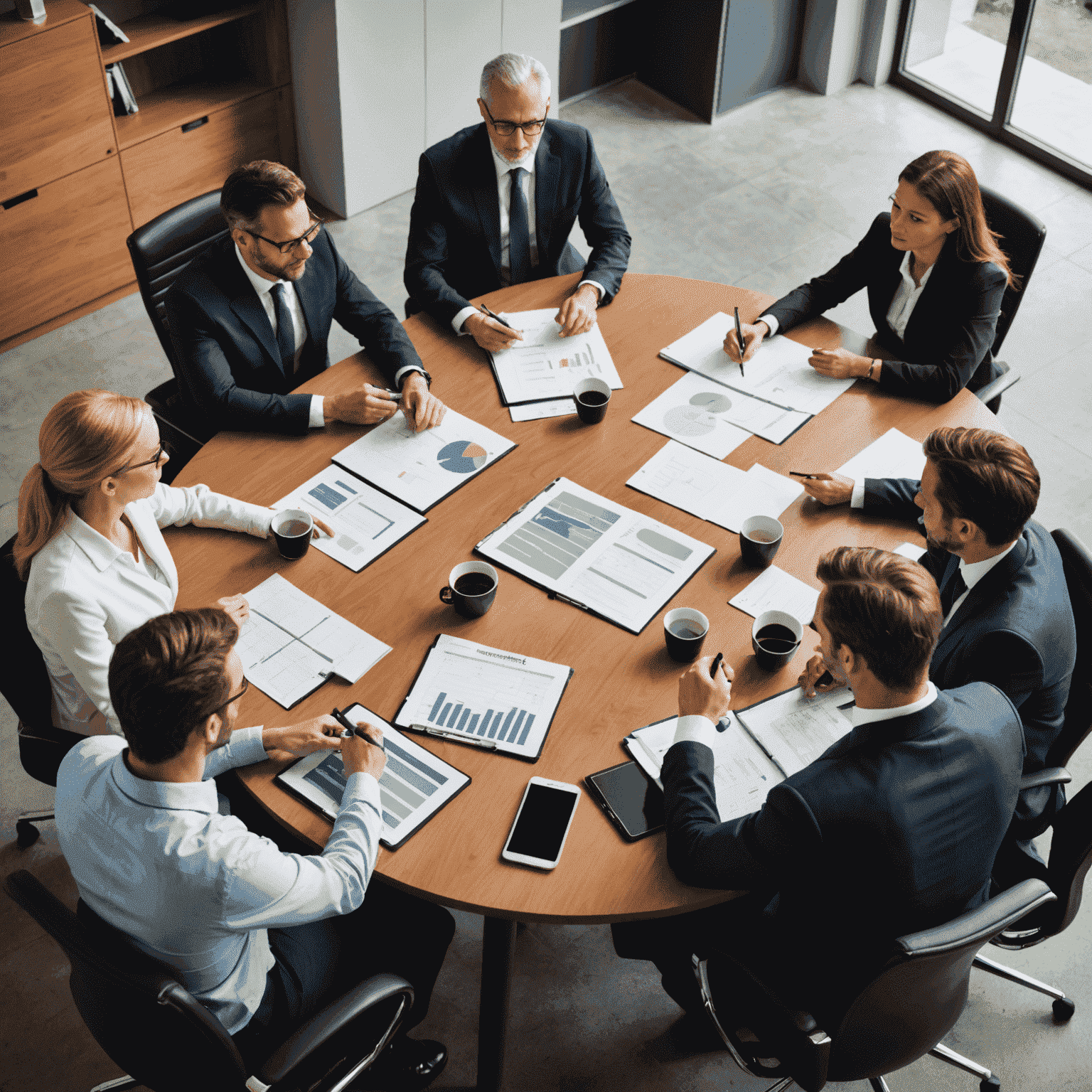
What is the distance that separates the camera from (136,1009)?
1955mm

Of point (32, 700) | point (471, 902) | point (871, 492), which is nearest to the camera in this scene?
point (471, 902)

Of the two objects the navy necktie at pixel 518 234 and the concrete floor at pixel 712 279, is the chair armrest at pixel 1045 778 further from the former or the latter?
the navy necktie at pixel 518 234

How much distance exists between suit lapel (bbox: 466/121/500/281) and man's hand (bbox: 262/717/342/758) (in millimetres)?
1954

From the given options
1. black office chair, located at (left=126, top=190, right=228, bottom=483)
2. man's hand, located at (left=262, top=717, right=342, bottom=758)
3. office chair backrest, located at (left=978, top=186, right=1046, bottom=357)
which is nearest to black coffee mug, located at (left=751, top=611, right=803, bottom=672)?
man's hand, located at (left=262, top=717, right=342, bottom=758)

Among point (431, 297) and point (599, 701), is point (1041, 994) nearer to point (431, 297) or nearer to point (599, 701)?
point (599, 701)

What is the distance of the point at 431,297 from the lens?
3336 mm

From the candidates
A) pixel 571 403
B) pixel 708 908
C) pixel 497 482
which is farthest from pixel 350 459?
pixel 708 908

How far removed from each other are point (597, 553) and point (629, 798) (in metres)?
0.67

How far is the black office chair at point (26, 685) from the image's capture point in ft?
7.93

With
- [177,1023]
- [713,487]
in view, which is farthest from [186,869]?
[713,487]

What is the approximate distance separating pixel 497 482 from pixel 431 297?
2.60 feet

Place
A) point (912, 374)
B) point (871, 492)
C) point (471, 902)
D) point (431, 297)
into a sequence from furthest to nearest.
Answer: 1. point (431, 297)
2. point (912, 374)
3. point (871, 492)
4. point (471, 902)

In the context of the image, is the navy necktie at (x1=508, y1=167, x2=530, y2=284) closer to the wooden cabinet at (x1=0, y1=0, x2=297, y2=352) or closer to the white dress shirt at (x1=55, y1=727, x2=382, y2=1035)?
the wooden cabinet at (x1=0, y1=0, x2=297, y2=352)

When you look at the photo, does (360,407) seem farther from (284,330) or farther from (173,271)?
(173,271)
